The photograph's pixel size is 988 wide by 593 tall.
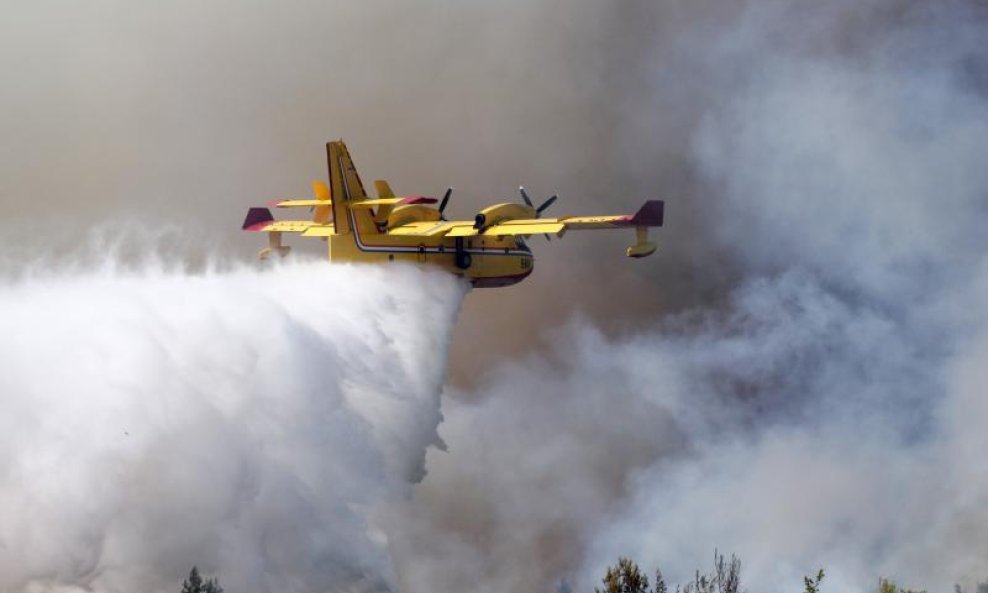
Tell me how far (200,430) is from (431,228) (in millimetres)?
17549

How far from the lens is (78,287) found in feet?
192

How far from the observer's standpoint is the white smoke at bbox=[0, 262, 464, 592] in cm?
5053

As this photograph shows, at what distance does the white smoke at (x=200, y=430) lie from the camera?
50.5 meters

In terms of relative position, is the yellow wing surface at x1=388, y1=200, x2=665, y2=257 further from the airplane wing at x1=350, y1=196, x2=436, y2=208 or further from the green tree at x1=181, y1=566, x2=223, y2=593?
the green tree at x1=181, y1=566, x2=223, y2=593

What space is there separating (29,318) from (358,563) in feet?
41.4

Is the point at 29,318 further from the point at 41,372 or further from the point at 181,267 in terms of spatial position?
the point at 181,267

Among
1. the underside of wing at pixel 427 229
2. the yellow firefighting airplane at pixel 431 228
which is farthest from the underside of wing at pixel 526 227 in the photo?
the underside of wing at pixel 427 229

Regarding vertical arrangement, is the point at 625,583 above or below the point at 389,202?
below

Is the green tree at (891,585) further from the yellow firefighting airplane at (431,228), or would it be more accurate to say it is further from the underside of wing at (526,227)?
the underside of wing at (526,227)

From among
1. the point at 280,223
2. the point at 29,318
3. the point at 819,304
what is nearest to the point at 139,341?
the point at 29,318

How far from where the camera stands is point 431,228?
69.2m

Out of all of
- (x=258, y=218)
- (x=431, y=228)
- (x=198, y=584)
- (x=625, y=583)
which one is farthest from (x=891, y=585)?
(x=198, y=584)

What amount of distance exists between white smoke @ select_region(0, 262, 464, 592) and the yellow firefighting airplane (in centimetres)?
282

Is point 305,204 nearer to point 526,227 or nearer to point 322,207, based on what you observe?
point 322,207
